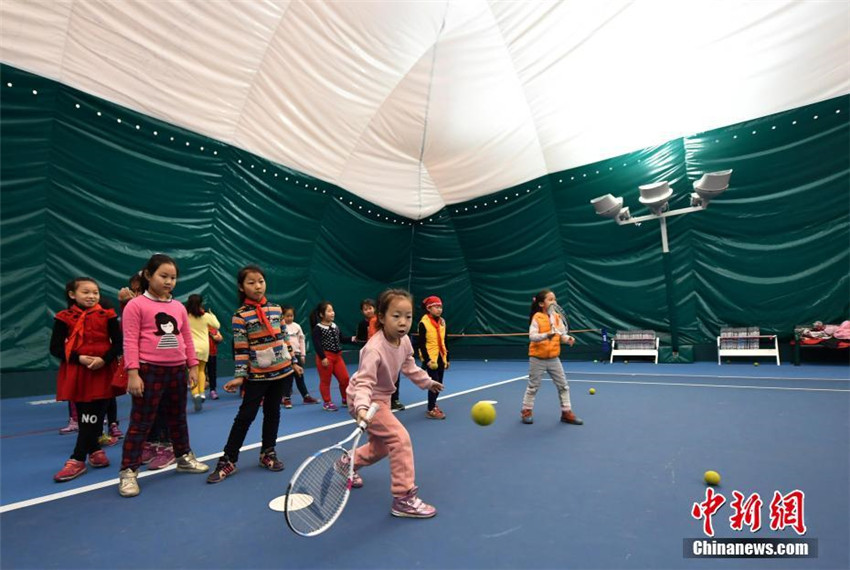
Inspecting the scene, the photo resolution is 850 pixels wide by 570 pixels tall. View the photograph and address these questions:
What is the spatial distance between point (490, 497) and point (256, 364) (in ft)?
6.79

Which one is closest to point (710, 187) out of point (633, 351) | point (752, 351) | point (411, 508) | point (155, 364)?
point (752, 351)

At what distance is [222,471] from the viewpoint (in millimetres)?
3459

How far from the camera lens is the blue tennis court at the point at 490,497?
224cm

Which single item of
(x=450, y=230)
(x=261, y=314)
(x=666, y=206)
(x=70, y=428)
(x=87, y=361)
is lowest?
(x=70, y=428)

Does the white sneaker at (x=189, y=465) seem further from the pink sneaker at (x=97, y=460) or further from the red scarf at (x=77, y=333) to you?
the red scarf at (x=77, y=333)

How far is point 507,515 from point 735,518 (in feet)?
4.16

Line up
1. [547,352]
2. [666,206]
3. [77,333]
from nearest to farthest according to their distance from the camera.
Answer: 1. [77,333]
2. [547,352]
3. [666,206]

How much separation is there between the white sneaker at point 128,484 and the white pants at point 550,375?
3.80 meters

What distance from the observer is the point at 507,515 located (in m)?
2.66

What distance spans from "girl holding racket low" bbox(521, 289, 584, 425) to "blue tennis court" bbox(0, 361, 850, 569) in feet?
0.86

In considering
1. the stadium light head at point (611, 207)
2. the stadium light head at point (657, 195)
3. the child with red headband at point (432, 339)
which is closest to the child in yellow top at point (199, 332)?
the child with red headband at point (432, 339)

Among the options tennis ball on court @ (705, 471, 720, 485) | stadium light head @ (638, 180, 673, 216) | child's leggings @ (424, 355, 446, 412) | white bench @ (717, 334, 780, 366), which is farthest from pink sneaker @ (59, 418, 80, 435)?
white bench @ (717, 334, 780, 366)

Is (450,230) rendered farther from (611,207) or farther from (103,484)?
(103,484)

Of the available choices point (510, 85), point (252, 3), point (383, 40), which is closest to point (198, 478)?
point (252, 3)
